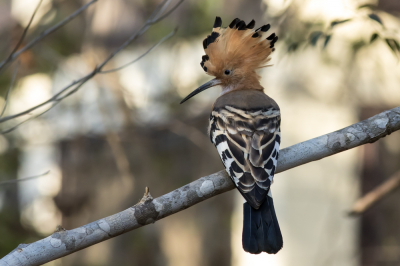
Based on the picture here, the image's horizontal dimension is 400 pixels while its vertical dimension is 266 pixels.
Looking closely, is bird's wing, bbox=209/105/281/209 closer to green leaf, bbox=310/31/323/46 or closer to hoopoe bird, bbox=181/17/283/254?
hoopoe bird, bbox=181/17/283/254

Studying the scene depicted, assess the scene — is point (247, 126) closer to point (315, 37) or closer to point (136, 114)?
point (315, 37)

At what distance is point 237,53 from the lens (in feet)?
9.55

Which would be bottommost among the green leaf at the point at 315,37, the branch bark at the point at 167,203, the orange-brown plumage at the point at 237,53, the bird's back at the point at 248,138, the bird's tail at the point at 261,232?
the bird's tail at the point at 261,232

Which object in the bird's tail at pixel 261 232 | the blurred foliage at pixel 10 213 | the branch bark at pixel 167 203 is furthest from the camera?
the blurred foliage at pixel 10 213

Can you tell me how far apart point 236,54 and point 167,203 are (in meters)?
1.39

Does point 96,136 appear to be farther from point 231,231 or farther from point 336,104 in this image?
point 336,104

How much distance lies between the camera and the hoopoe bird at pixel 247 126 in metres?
2.01

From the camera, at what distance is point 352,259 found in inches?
187

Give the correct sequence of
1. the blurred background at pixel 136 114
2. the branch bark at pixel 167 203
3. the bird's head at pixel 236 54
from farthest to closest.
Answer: the blurred background at pixel 136 114 < the bird's head at pixel 236 54 < the branch bark at pixel 167 203

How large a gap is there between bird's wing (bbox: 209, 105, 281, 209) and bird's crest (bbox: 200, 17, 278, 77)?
0.47 m

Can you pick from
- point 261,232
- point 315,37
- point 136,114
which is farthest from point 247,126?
point 136,114

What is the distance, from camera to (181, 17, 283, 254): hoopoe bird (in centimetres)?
201

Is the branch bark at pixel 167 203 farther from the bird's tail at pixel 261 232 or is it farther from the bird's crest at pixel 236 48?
the bird's crest at pixel 236 48

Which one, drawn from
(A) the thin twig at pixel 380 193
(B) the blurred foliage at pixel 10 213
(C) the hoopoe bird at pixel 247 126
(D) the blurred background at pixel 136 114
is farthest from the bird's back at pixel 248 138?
(B) the blurred foliage at pixel 10 213
